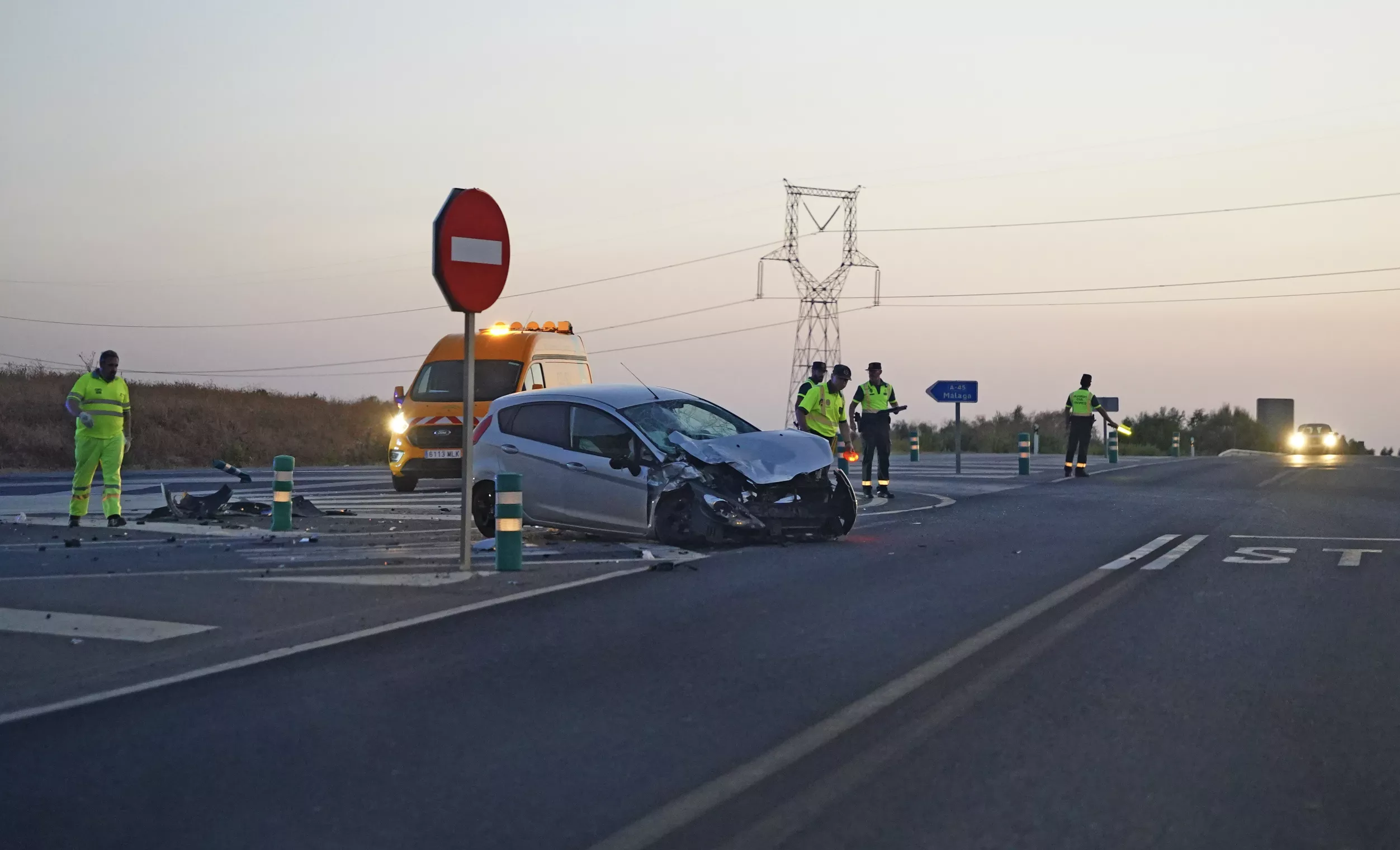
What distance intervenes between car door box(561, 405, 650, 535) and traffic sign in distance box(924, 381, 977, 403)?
20.0 meters

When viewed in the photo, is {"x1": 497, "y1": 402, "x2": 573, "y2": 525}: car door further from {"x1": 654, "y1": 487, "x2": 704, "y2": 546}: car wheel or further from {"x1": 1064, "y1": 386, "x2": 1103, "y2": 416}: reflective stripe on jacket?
{"x1": 1064, "y1": 386, "x2": 1103, "y2": 416}: reflective stripe on jacket

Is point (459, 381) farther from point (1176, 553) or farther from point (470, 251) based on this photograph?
point (1176, 553)

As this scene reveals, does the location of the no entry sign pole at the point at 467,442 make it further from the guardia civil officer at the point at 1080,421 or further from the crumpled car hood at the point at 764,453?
the guardia civil officer at the point at 1080,421

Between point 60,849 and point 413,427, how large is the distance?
1604 cm

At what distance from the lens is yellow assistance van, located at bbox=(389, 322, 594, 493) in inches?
772

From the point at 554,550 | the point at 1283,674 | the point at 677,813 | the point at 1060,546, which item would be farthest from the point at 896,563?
the point at 677,813

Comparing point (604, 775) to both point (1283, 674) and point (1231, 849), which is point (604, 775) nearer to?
point (1231, 849)

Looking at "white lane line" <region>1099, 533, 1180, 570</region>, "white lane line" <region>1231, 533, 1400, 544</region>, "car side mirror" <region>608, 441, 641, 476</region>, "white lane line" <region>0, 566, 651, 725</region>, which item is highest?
"car side mirror" <region>608, 441, 641, 476</region>

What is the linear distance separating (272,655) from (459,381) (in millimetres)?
13457

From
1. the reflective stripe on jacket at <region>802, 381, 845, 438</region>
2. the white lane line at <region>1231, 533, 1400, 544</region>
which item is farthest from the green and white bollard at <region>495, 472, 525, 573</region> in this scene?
the reflective stripe on jacket at <region>802, 381, 845, 438</region>

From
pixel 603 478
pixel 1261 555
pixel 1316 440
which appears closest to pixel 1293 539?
pixel 1261 555

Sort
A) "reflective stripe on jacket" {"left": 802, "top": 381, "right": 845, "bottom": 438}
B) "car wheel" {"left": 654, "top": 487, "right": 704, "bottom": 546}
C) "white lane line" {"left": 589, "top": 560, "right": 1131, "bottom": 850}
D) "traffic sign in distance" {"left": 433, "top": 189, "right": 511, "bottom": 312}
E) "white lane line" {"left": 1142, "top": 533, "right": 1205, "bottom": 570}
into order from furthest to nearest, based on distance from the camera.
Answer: "reflective stripe on jacket" {"left": 802, "top": 381, "right": 845, "bottom": 438}, "car wheel" {"left": 654, "top": 487, "right": 704, "bottom": 546}, "white lane line" {"left": 1142, "top": 533, "right": 1205, "bottom": 570}, "traffic sign in distance" {"left": 433, "top": 189, "right": 511, "bottom": 312}, "white lane line" {"left": 589, "top": 560, "right": 1131, "bottom": 850}

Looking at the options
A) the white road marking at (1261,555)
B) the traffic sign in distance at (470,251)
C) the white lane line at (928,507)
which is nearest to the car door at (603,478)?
the traffic sign in distance at (470,251)

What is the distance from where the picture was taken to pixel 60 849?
388 cm
